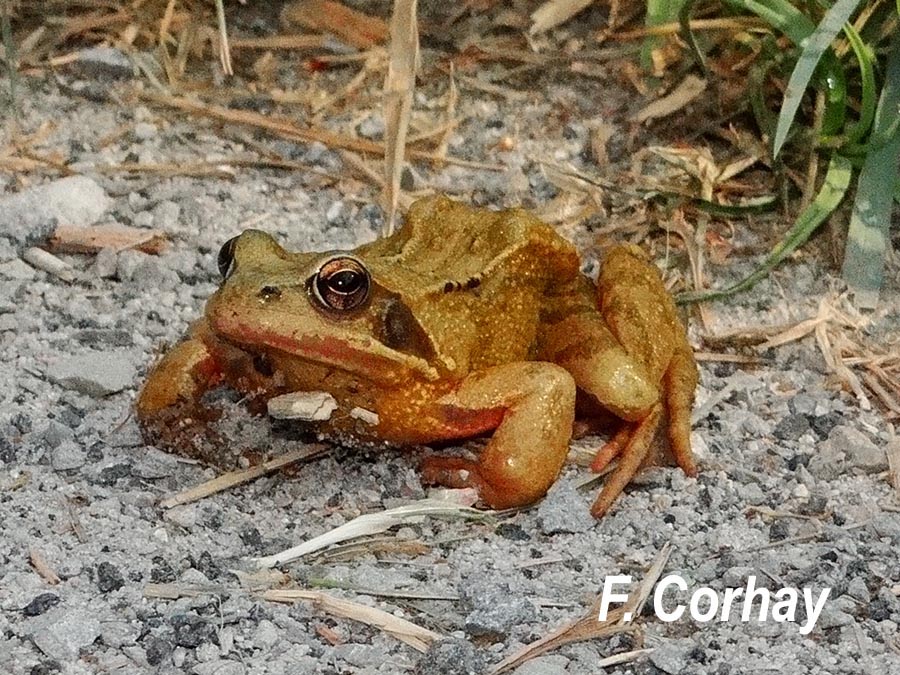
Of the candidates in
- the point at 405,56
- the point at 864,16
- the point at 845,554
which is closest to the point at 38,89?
the point at 405,56

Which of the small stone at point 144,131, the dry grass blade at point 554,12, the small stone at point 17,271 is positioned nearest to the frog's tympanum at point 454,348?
the small stone at point 17,271

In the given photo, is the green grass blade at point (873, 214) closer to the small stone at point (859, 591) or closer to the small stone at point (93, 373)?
the small stone at point (859, 591)

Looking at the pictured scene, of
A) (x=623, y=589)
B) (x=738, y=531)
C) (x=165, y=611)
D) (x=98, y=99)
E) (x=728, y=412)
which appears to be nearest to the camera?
(x=165, y=611)

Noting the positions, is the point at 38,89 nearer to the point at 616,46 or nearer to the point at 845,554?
the point at 616,46

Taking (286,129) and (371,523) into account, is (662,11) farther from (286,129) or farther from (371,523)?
(371,523)

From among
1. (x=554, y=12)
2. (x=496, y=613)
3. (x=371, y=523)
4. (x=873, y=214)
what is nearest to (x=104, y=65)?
(x=554, y=12)

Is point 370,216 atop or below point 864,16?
below

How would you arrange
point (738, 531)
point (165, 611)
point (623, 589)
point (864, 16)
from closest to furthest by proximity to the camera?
point (165, 611) < point (623, 589) < point (738, 531) < point (864, 16)
